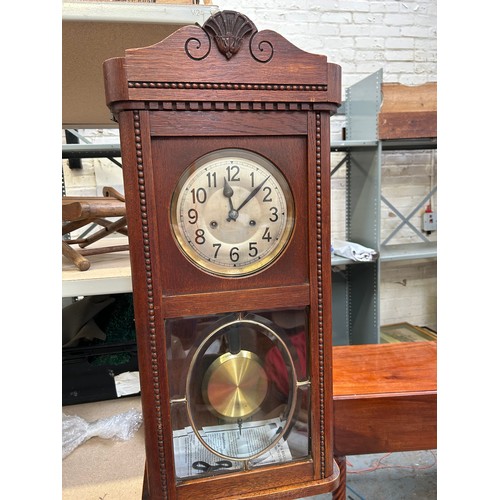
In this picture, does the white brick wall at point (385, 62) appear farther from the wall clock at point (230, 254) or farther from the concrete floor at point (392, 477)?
the wall clock at point (230, 254)

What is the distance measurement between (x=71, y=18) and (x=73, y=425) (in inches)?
33.5

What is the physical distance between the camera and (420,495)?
3.88ft

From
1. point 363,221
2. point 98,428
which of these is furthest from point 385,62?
point 98,428

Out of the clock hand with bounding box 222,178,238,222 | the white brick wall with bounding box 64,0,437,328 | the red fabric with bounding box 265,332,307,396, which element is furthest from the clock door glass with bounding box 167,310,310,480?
the white brick wall with bounding box 64,0,437,328

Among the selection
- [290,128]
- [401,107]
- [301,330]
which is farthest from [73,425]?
[401,107]

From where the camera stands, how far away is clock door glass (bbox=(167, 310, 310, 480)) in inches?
23.9

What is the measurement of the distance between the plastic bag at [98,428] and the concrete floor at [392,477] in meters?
0.63

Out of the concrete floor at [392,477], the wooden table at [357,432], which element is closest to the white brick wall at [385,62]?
the concrete floor at [392,477]

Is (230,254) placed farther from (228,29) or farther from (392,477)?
(392,477)

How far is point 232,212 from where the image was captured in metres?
0.58

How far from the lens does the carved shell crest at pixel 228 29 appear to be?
0.51 metres

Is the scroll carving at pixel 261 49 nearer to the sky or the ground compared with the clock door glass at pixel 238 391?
nearer to the sky

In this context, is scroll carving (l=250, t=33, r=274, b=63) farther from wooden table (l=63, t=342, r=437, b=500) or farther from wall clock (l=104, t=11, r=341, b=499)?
wooden table (l=63, t=342, r=437, b=500)

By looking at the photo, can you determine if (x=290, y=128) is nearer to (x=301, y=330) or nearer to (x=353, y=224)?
(x=301, y=330)
